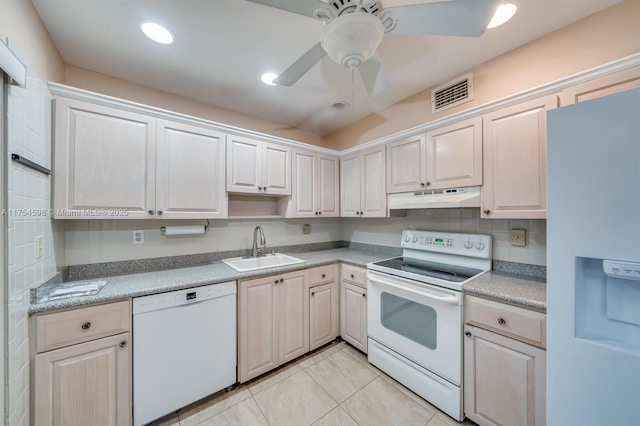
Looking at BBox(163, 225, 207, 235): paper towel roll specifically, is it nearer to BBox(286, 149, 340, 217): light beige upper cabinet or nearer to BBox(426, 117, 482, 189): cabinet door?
BBox(286, 149, 340, 217): light beige upper cabinet

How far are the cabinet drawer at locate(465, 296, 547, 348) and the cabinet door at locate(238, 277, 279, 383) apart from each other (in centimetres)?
141

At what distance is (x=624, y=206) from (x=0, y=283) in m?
2.38

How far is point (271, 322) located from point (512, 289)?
1699 millimetres

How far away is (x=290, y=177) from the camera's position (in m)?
2.43

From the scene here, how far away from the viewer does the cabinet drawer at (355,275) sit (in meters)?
2.15

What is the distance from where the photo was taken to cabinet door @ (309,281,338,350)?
2.17 m

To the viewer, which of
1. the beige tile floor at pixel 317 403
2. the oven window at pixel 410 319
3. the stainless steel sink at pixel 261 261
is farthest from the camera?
the stainless steel sink at pixel 261 261

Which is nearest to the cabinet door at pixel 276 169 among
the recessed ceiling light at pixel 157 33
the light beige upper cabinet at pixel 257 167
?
the light beige upper cabinet at pixel 257 167

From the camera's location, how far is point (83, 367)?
49.7 inches

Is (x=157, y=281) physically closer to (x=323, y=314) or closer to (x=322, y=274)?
(x=322, y=274)

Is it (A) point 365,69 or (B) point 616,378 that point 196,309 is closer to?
(A) point 365,69

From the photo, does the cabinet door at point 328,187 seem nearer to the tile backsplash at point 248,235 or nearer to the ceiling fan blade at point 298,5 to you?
the tile backsplash at point 248,235

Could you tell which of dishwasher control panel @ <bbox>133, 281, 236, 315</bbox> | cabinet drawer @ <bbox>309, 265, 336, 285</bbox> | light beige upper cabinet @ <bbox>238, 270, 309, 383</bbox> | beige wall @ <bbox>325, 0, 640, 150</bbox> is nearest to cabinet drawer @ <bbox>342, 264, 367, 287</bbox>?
cabinet drawer @ <bbox>309, 265, 336, 285</bbox>

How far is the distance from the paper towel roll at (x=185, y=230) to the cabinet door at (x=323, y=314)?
44.4 inches
